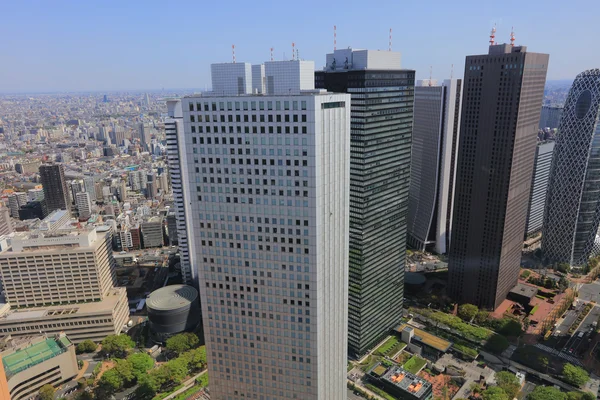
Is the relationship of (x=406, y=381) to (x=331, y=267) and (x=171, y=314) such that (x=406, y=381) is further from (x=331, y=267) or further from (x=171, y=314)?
(x=171, y=314)

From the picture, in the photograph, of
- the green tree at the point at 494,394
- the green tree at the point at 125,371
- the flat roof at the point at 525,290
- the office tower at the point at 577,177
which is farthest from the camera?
the office tower at the point at 577,177

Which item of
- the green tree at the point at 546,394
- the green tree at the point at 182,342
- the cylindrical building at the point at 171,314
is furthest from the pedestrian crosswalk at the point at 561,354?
the cylindrical building at the point at 171,314

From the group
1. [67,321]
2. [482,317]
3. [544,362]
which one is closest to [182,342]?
[67,321]

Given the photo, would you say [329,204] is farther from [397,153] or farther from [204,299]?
[397,153]

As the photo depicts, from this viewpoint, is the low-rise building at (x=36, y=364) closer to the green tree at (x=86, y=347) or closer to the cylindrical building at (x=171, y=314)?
the green tree at (x=86, y=347)

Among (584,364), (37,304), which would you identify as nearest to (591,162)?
(584,364)
